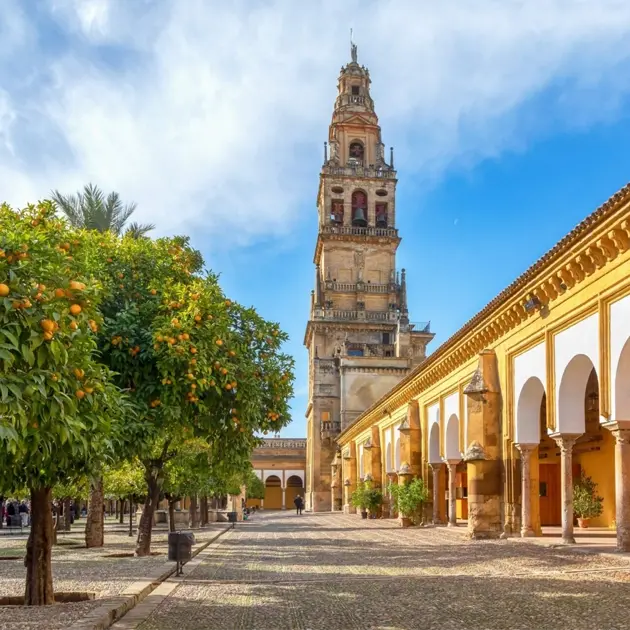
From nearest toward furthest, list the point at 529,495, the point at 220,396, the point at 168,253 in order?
the point at 220,396 → the point at 168,253 → the point at 529,495

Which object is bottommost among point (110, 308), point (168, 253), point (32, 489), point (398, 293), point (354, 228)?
point (32, 489)

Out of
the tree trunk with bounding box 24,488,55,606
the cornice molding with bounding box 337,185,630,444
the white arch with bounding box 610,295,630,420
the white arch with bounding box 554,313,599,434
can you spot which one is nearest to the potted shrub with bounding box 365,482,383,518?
the cornice molding with bounding box 337,185,630,444

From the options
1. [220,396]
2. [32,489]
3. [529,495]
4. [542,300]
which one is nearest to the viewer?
[32,489]

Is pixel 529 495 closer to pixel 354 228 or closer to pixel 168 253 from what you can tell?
pixel 168 253

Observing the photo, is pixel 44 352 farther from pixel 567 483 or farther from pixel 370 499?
pixel 370 499

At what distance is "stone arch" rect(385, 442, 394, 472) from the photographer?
39.6 metres

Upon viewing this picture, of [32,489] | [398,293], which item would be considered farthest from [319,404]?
[32,489]

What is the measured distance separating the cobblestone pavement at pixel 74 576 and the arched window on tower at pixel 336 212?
47.9 m

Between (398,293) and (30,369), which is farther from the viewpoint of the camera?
(398,293)

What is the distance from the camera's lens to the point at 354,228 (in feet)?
227

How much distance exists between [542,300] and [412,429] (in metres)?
14.8

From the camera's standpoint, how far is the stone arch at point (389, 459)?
130 feet

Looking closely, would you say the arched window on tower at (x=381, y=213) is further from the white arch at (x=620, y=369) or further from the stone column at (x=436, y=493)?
the white arch at (x=620, y=369)

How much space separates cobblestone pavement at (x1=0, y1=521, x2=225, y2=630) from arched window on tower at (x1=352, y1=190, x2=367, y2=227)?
157ft
